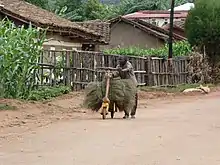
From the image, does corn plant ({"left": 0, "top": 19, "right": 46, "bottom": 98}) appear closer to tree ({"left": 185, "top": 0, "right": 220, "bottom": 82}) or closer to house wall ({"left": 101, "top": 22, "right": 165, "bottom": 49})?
tree ({"left": 185, "top": 0, "right": 220, "bottom": 82})

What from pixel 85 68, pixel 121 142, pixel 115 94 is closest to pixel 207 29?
pixel 85 68

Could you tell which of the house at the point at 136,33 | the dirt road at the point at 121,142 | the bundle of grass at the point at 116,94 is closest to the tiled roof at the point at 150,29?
the house at the point at 136,33

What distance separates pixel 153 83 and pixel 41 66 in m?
7.55

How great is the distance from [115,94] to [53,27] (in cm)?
1302

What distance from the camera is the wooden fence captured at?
23.5 m

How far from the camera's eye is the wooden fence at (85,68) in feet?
77.2

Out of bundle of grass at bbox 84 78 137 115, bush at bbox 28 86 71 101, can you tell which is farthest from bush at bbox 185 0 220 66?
bundle of grass at bbox 84 78 137 115

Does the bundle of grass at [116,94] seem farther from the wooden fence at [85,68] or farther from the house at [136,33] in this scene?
the house at [136,33]

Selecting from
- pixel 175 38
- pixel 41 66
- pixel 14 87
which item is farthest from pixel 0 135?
pixel 175 38

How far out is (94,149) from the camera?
11.1m

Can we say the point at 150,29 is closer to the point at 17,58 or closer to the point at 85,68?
the point at 85,68

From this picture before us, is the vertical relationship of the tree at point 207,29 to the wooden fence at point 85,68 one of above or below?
above

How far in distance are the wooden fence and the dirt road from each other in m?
6.29

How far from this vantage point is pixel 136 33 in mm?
45812
